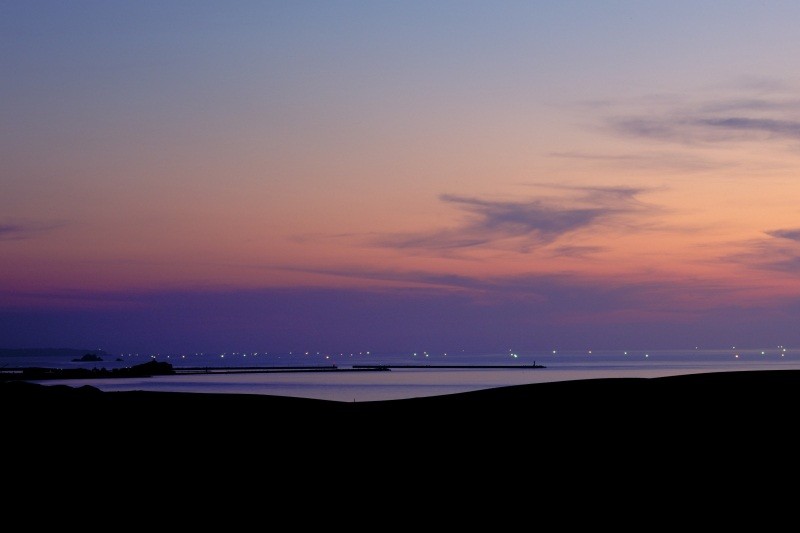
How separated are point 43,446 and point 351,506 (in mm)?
3949

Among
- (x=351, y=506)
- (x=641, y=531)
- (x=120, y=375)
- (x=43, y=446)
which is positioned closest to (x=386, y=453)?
(x=351, y=506)

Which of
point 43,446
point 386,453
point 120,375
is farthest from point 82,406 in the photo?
point 120,375

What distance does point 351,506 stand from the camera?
1033cm

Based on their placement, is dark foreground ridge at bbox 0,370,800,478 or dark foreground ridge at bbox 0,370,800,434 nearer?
dark foreground ridge at bbox 0,370,800,478

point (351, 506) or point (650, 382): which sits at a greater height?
point (650, 382)

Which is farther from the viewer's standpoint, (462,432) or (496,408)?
(496,408)

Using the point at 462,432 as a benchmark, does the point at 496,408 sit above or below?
above

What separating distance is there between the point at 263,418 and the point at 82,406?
95.0 inches

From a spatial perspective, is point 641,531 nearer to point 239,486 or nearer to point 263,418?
point 239,486

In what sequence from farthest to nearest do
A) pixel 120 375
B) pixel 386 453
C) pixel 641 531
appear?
pixel 120 375, pixel 386 453, pixel 641 531

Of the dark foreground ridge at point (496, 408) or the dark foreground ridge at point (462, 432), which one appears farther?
the dark foreground ridge at point (496, 408)

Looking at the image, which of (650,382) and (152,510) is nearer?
(152,510)

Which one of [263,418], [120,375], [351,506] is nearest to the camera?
[351,506]

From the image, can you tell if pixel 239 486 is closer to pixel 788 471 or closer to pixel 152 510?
pixel 152 510
